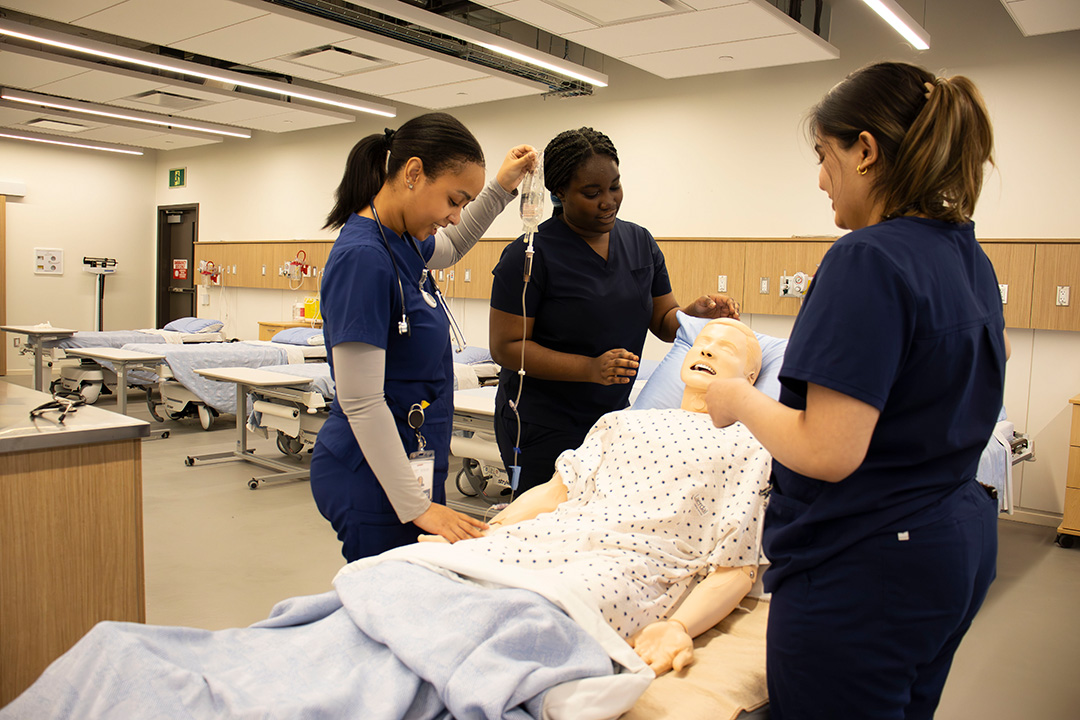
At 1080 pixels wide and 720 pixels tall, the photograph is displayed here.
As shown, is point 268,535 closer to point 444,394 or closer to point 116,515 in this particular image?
point 116,515

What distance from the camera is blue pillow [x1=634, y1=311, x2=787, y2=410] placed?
2285 mm

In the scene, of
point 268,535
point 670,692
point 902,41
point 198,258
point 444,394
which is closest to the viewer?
point 670,692

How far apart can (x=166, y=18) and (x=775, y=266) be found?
171 inches

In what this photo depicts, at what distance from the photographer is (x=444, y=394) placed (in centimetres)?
172

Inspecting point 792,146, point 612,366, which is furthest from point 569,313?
point 792,146

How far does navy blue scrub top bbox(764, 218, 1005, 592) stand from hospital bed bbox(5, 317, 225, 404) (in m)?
7.08

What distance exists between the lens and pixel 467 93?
21.5 ft

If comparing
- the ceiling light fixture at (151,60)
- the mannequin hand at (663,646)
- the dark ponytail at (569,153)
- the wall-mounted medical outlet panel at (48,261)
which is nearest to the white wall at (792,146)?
the ceiling light fixture at (151,60)

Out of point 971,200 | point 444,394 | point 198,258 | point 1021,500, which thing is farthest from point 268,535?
point 198,258

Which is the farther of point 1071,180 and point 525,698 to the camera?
point 1071,180

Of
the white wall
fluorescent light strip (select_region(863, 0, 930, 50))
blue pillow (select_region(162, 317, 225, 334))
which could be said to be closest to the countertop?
the white wall

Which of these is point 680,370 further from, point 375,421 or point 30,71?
point 30,71

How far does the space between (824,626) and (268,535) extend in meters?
3.55

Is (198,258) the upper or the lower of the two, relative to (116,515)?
upper
